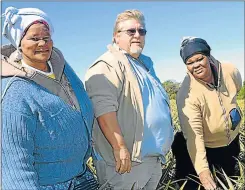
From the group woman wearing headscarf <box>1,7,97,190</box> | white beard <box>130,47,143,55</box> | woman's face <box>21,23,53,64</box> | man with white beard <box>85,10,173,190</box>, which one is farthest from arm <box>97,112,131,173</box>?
woman's face <box>21,23,53,64</box>

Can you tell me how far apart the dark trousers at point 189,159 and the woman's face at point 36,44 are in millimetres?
1636

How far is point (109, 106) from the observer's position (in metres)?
2.46

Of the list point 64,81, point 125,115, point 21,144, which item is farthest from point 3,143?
point 125,115

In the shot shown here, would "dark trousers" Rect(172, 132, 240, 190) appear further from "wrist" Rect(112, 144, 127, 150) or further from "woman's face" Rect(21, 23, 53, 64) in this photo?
"woman's face" Rect(21, 23, 53, 64)

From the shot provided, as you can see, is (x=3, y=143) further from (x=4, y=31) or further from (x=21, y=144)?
(x=4, y=31)

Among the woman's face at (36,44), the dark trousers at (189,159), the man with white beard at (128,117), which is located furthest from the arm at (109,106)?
the dark trousers at (189,159)

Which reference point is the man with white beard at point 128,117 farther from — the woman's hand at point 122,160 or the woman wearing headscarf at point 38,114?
the woman wearing headscarf at point 38,114

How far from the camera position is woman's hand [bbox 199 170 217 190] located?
288 cm

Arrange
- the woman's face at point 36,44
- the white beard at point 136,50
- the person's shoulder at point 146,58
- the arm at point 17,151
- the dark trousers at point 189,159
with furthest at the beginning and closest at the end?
the dark trousers at point 189,159
the person's shoulder at point 146,58
the white beard at point 136,50
the woman's face at point 36,44
the arm at point 17,151

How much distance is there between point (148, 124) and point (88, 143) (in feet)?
1.61

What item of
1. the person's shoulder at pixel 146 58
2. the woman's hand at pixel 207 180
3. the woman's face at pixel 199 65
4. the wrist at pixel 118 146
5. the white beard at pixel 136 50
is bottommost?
the woman's hand at pixel 207 180

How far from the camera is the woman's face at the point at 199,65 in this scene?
9.92ft

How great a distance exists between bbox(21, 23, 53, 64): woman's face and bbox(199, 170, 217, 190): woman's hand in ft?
4.97

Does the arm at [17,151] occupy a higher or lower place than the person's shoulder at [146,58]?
lower
